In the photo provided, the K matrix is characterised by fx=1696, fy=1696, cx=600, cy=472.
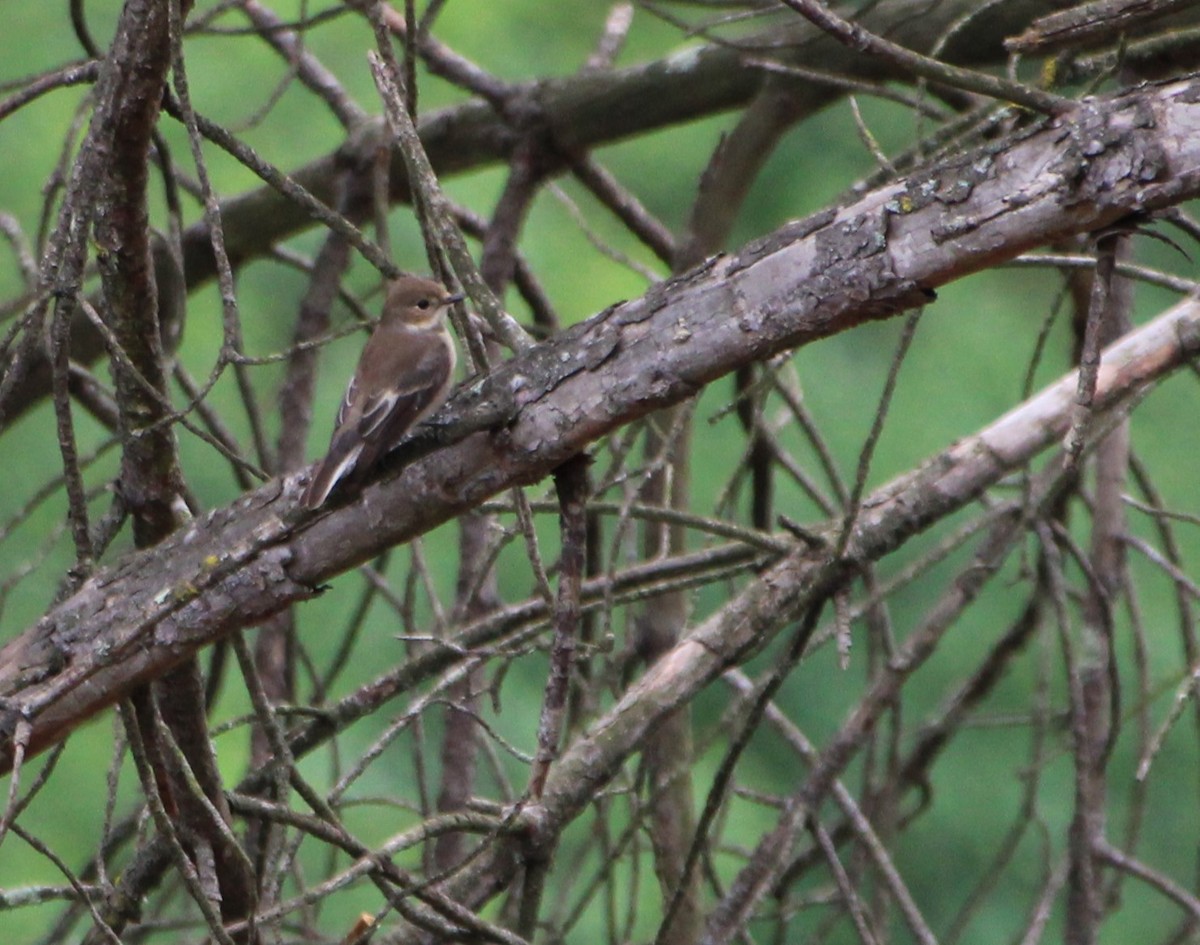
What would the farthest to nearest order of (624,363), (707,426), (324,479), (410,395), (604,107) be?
1. (707,426)
2. (604,107)
3. (410,395)
4. (324,479)
5. (624,363)

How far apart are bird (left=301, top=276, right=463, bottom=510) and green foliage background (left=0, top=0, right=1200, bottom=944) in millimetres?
2004

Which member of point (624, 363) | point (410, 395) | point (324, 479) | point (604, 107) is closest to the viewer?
point (624, 363)

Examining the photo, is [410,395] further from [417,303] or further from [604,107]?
[604,107]

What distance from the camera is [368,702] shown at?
9.26 ft

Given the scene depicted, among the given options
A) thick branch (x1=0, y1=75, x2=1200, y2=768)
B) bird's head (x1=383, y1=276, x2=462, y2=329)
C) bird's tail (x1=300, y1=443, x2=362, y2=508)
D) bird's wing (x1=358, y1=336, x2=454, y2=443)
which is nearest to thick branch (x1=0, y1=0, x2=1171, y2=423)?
bird's head (x1=383, y1=276, x2=462, y2=329)

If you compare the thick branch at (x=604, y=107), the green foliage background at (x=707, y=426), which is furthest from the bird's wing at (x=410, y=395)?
the green foliage background at (x=707, y=426)

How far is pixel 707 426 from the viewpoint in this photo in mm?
6359

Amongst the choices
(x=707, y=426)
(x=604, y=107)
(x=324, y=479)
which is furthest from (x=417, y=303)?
(x=707, y=426)

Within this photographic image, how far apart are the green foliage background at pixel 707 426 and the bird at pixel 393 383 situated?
2004 mm

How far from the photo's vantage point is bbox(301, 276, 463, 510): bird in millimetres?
2209

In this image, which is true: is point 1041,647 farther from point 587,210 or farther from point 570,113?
point 587,210

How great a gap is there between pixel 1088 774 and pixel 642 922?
3116 millimetres

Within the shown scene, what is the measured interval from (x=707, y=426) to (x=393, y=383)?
327cm

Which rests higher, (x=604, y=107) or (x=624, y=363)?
(x=604, y=107)
